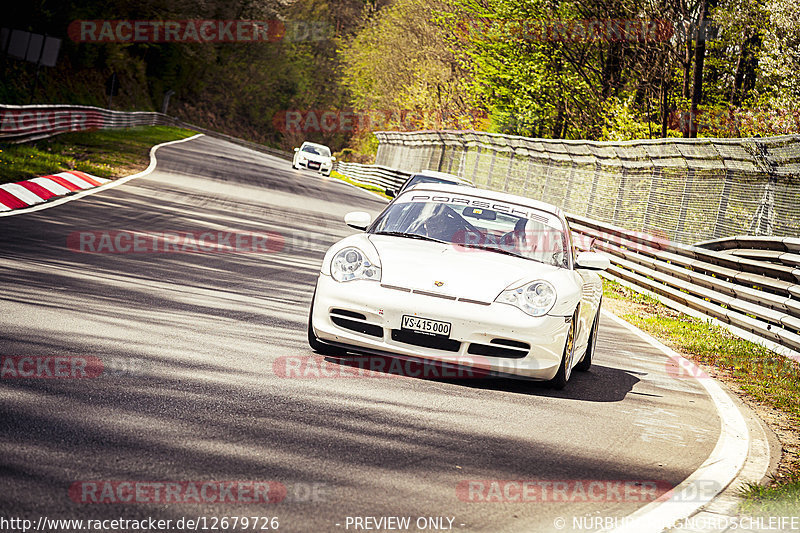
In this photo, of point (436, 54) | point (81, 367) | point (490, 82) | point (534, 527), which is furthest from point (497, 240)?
point (436, 54)

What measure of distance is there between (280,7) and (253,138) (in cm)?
2046

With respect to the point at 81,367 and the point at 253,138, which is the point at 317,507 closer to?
the point at 81,367

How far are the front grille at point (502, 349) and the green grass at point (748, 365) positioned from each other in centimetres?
189

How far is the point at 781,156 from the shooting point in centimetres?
1355

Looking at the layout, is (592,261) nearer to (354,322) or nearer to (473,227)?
(473,227)

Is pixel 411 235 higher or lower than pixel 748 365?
higher

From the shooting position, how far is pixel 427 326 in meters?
6.94

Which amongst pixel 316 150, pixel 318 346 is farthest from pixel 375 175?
pixel 318 346

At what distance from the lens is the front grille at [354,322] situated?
23.2 feet

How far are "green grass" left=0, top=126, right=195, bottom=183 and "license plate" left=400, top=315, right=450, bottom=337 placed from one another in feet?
39.3

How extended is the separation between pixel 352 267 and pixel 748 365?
5.44 m

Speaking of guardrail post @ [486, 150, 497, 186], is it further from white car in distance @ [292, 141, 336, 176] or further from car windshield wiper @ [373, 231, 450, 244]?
car windshield wiper @ [373, 231, 450, 244]

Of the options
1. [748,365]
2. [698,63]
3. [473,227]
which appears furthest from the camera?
[698,63]

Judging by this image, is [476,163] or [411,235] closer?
[411,235]
